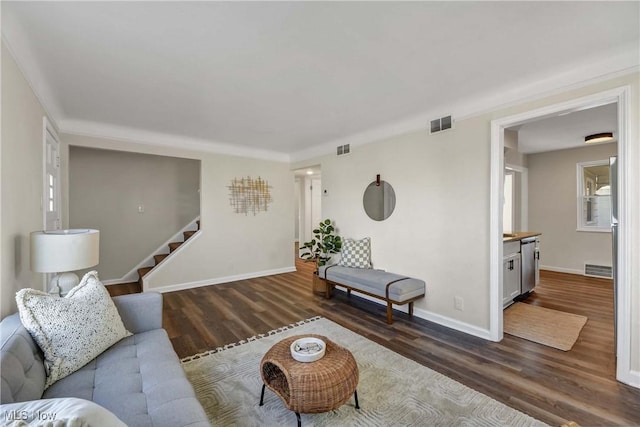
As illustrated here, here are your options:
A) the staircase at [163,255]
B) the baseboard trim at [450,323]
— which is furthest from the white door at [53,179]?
the baseboard trim at [450,323]

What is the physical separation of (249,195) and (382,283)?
313 cm

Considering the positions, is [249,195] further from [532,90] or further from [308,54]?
[532,90]

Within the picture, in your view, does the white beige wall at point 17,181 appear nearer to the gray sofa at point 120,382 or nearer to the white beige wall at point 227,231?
the gray sofa at point 120,382

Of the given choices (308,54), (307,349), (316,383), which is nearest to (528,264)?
(307,349)

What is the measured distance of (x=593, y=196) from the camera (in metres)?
5.38

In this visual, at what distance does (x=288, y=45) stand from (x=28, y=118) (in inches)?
83.5

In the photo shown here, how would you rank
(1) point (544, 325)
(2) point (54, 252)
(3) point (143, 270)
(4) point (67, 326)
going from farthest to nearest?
(3) point (143, 270), (1) point (544, 325), (2) point (54, 252), (4) point (67, 326)

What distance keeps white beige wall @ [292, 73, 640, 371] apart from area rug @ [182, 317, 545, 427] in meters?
1.09

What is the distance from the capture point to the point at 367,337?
288 cm

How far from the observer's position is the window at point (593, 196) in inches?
206

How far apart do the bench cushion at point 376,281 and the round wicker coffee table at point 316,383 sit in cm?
161

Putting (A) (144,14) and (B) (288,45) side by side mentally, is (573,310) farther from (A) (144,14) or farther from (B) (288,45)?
(A) (144,14)

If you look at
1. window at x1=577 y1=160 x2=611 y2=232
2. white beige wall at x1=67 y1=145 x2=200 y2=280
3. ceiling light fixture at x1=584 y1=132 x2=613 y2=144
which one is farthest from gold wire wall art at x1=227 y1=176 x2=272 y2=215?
window at x1=577 y1=160 x2=611 y2=232

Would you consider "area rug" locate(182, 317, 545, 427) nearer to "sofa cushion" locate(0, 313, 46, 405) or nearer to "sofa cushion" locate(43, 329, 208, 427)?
"sofa cushion" locate(43, 329, 208, 427)
